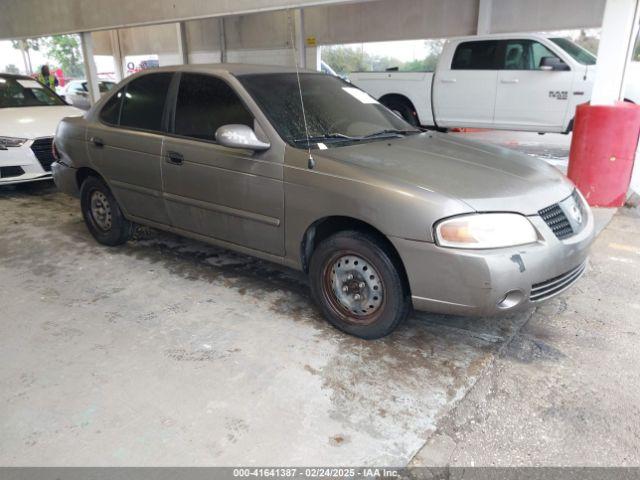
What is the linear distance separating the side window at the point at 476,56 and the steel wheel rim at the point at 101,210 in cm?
691

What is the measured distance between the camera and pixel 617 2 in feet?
16.7

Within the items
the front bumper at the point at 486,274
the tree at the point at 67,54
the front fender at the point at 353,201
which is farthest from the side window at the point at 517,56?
the tree at the point at 67,54

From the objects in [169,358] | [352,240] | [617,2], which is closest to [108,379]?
[169,358]

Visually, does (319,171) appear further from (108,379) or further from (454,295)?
(108,379)

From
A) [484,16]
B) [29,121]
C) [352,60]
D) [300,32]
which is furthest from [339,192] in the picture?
[352,60]

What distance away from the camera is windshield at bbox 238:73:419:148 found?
11.3 feet

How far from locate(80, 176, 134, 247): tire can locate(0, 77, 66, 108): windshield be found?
133 inches

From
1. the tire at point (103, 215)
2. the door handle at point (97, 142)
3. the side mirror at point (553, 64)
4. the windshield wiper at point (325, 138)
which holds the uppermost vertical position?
the side mirror at point (553, 64)

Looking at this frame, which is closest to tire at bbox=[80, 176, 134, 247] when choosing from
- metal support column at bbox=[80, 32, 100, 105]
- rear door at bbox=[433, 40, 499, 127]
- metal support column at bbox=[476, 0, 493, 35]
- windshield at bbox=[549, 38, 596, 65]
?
rear door at bbox=[433, 40, 499, 127]

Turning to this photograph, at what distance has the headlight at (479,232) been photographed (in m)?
2.66

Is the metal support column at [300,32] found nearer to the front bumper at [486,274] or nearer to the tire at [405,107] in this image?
the tire at [405,107]

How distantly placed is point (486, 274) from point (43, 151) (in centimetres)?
608

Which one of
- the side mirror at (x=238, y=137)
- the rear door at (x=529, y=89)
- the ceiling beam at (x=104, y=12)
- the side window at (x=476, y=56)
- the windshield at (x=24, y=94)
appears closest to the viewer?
the side mirror at (x=238, y=137)

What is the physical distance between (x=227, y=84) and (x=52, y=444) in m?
2.52
